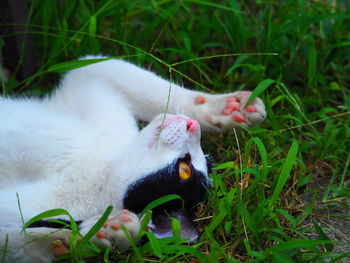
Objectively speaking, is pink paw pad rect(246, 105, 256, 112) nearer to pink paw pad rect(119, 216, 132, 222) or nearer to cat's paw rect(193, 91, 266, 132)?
cat's paw rect(193, 91, 266, 132)

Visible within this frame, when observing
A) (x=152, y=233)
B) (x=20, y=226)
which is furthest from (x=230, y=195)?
(x=20, y=226)

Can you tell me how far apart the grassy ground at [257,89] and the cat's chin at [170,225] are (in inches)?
2.1

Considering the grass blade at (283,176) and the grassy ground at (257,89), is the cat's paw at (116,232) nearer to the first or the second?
the grassy ground at (257,89)

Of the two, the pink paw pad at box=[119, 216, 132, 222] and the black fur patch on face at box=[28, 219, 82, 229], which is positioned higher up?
the pink paw pad at box=[119, 216, 132, 222]

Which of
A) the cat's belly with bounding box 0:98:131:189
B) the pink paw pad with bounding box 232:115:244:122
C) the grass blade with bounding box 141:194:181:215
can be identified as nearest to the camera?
the grass blade with bounding box 141:194:181:215

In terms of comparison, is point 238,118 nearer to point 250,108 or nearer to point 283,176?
point 250,108

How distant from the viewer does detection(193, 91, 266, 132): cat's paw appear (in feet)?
7.97

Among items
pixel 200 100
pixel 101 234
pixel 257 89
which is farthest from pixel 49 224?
pixel 257 89

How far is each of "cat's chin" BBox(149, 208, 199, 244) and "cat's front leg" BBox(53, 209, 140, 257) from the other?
0.17 m

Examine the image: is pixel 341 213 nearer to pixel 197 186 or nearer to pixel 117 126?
pixel 197 186

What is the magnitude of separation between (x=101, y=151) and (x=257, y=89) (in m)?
0.82

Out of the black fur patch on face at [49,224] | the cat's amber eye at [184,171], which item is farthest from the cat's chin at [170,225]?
the black fur patch on face at [49,224]

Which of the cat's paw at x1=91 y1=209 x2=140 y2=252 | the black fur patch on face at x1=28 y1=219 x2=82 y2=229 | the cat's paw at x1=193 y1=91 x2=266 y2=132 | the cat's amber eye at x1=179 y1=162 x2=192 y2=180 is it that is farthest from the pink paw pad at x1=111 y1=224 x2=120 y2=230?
the cat's paw at x1=193 y1=91 x2=266 y2=132

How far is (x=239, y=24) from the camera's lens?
3074 mm
